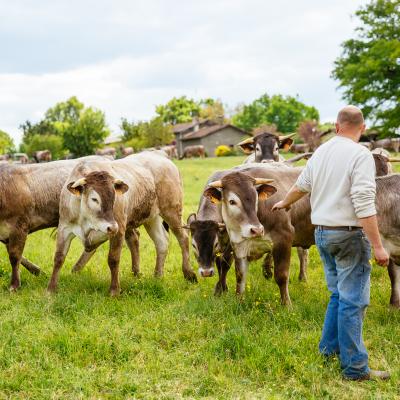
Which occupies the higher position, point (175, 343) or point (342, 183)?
point (342, 183)

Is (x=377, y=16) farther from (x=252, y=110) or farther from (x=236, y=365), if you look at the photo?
(x=252, y=110)

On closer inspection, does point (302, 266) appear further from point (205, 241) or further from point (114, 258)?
point (114, 258)

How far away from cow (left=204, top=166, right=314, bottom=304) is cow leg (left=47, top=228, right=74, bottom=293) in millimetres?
2275

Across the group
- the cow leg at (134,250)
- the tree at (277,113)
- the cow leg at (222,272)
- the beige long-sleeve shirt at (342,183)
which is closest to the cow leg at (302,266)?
the cow leg at (222,272)

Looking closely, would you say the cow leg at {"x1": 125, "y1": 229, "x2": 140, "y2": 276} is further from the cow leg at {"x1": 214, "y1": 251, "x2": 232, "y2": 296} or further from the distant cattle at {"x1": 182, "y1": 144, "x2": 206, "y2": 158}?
the distant cattle at {"x1": 182, "y1": 144, "x2": 206, "y2": 158}

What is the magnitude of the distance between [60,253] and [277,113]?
9674 cm

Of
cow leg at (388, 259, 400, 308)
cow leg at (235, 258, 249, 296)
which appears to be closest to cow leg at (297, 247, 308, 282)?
cow leg at (235, 258, 249, 296)

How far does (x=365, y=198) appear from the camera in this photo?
4.29 meters

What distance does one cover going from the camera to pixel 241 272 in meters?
6.80

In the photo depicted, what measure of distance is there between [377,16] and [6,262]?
43240 millimetres

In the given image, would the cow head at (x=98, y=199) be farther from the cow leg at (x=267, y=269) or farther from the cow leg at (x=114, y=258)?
the cow leg at (x=267, y=269)

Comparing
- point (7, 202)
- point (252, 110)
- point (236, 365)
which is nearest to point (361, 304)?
point (236, 365)

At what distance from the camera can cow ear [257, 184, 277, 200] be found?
20.8 feet

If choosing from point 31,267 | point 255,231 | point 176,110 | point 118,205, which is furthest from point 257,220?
point 176,110
